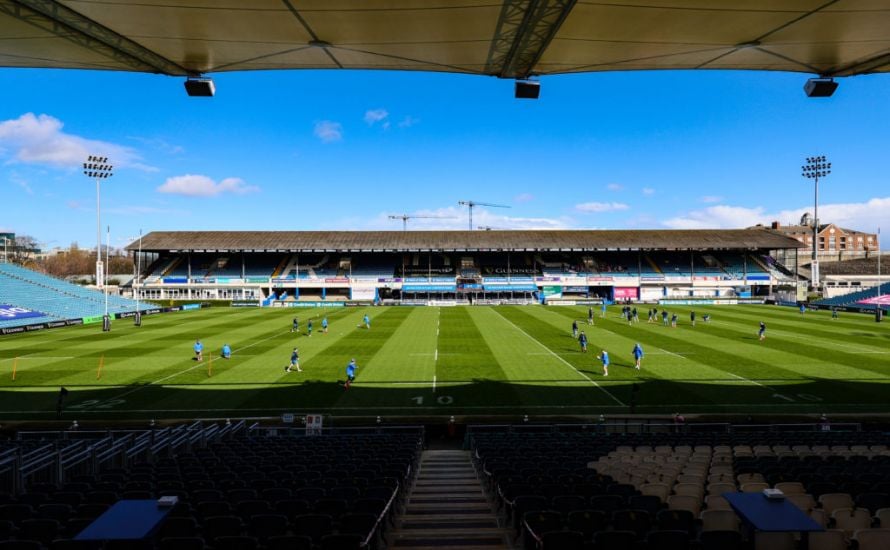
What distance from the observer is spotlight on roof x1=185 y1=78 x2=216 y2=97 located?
1009 cm

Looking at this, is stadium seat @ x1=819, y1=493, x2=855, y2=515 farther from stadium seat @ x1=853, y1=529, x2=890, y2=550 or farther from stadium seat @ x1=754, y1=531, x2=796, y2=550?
stadium seat @ x1=754, y1=531, x2=796, y2=550

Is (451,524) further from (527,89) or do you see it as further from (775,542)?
(527,89)

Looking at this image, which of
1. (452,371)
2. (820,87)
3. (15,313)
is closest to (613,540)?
(820,87)

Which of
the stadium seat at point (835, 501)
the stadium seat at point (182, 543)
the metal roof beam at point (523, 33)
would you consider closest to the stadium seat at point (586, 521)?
the stadium seat at point (835, 501)

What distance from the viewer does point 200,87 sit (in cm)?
1018

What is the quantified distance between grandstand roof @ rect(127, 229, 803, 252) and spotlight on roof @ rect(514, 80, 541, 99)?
222 ft

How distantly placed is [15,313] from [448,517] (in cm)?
5350

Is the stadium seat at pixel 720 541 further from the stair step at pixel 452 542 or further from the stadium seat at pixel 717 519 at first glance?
the stair step at pixel 452 542

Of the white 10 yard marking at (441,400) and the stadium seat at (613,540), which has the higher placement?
the stadium seat at (613,540)

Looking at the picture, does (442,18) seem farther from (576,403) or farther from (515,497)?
(576,403)

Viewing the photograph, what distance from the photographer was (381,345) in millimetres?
34938

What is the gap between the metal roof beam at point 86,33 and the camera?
7.18 metres

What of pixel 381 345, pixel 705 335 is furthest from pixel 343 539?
pixel 705 335

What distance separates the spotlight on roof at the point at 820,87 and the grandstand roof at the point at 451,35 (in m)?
0.21
